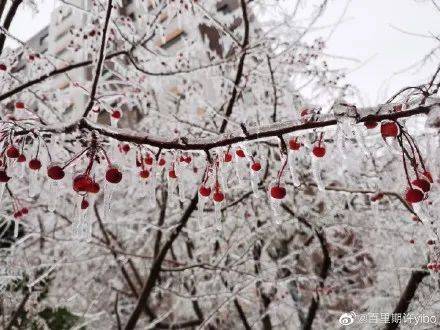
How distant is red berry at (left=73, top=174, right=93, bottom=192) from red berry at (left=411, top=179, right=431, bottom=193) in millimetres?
1357

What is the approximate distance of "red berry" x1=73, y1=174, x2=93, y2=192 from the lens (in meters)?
1.63

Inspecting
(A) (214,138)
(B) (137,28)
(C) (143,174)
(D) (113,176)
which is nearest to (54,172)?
(D) (113,176)

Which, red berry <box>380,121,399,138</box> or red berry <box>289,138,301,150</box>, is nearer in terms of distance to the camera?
red berry <box>380,121,399,138</box>

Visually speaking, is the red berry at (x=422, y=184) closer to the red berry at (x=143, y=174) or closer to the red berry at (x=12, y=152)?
the red berry at (x=143, y=174)

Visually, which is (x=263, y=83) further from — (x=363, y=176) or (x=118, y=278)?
(x=118, y=278)

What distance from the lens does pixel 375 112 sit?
1.34 metres

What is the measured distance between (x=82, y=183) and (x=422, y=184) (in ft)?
4.60

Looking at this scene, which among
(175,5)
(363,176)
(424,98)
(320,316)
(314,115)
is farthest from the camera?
(320,316)

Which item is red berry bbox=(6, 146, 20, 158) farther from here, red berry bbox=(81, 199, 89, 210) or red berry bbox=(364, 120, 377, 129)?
red berry bbox=(364, 120, 377, 129)

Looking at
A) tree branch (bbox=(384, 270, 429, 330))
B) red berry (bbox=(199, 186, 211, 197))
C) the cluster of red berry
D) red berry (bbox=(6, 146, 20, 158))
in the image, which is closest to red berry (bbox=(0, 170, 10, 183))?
red berry (bbox=(6, 146, 20, 158))

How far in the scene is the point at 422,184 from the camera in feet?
5.01

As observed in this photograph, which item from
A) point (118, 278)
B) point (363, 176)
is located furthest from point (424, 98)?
point (118, 278)

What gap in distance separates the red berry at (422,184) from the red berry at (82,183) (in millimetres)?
1357

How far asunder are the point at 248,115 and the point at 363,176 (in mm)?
3255
